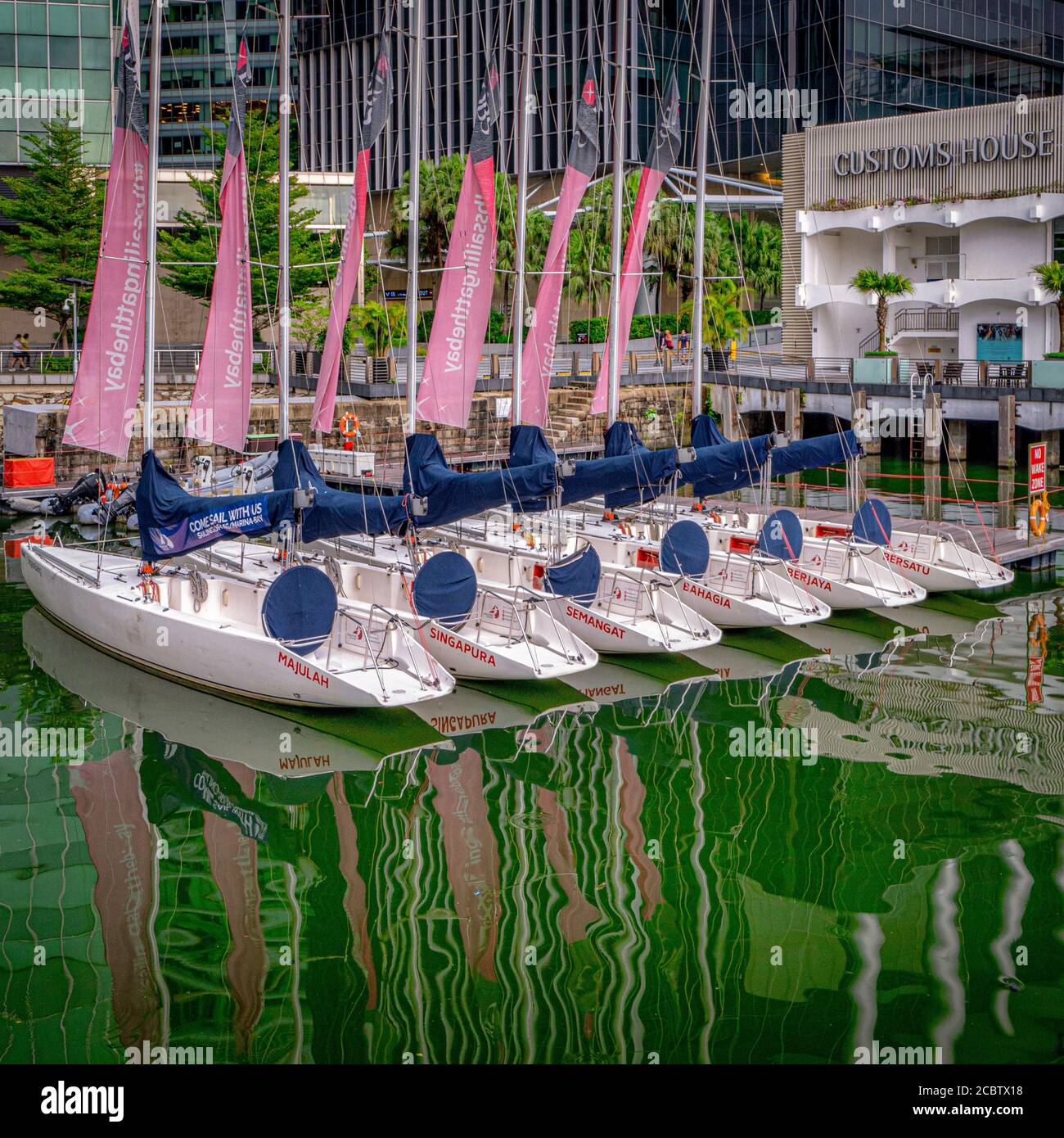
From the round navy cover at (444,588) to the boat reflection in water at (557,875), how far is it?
1.61 metres

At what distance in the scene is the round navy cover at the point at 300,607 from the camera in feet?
67.0

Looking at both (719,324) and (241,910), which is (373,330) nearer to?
(719,324)

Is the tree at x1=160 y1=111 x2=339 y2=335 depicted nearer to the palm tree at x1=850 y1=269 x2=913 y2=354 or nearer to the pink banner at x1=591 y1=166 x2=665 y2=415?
the palm tree at x1=850 y1=269 x2=913 y2=354

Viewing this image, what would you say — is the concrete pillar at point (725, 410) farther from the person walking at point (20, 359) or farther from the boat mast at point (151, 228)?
the boat mast at point (151, 228)

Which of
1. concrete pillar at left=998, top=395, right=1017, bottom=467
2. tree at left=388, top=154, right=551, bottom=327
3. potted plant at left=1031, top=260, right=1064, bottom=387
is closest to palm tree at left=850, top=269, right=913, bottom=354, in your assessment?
potted plant at left=1031, top=260, right=1064, bottom=387

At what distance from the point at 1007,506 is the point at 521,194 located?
14217 mm

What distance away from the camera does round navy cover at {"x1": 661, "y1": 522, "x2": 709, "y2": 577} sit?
25.2 metres

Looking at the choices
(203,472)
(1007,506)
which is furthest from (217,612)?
(1007,506)

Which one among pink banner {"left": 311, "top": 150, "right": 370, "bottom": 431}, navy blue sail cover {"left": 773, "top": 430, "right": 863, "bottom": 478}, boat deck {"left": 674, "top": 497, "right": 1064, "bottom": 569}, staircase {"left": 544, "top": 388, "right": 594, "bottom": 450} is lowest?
boat deck {"left": 674, "top": 497, "right": 1064, "bottom": 569}

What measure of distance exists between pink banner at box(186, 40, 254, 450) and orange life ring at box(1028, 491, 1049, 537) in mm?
16810
